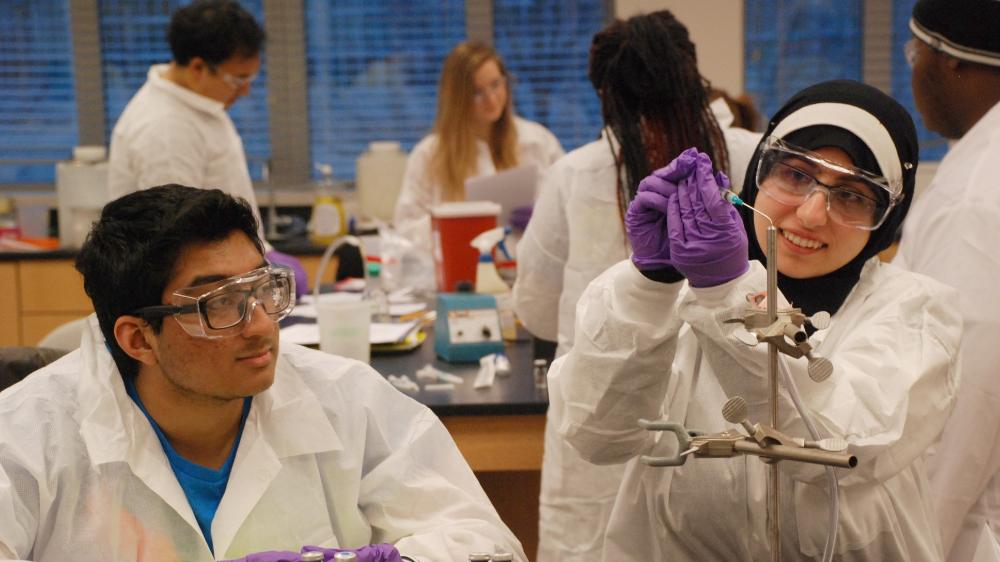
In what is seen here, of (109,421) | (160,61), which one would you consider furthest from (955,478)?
(160,61)

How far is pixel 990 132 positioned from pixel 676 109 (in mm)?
590

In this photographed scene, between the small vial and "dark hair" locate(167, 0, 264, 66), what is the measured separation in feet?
5.10

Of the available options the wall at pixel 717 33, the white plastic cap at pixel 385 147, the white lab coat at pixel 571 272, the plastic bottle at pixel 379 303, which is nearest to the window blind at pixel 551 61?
the wall at pixel 717 33

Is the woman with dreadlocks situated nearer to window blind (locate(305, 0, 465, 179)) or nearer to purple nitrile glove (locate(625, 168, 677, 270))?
purple nitrile glove (locate(625, 168, 677, 270))

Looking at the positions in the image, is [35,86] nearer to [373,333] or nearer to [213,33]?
[213,33]

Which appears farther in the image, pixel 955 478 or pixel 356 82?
pixel 356 82

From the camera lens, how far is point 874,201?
4.99 ft

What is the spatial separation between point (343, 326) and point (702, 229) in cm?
148

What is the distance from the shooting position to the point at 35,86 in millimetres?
5574

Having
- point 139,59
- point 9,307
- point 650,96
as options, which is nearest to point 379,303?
point 650,96

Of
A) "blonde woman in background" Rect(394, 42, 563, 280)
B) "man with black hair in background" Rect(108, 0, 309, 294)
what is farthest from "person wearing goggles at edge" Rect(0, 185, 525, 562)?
"blonde woman in background" Rect(394, 42, 563, 280)

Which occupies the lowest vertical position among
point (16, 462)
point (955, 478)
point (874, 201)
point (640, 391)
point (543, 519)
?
point (543, 519)

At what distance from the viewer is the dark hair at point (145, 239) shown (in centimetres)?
157

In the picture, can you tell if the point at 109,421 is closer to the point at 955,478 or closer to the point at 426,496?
the point at 426,496
